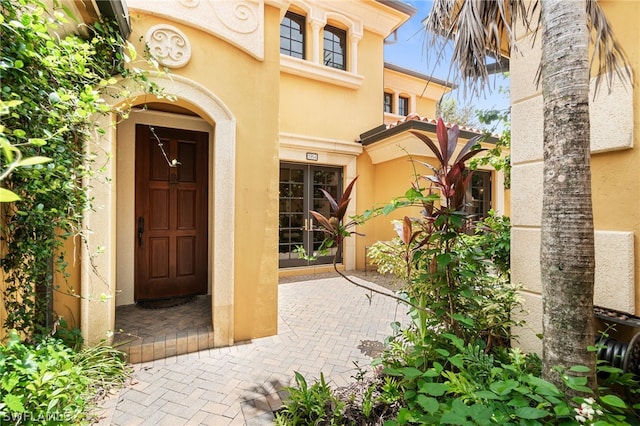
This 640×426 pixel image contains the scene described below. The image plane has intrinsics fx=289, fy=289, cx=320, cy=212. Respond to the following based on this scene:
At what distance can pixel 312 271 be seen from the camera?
753 cm

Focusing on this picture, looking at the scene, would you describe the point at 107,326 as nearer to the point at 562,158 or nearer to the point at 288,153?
the point at 562,158

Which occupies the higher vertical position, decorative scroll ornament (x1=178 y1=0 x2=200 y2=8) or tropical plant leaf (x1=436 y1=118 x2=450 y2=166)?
decorative scroll ornament (x1=178 y1=0 x2=200 y2=8)

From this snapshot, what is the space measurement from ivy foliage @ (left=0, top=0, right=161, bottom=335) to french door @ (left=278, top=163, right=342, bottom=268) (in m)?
4.81

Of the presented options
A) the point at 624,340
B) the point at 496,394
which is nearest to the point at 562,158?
the point at 496,394

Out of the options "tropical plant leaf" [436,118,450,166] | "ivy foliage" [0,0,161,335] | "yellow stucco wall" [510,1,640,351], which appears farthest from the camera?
"tropical plant leaf" [436,118,450,166]

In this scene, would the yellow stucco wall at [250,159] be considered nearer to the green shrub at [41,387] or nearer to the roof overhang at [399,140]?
the green shrub at [41,387]

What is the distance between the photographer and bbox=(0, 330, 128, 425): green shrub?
1.63 m

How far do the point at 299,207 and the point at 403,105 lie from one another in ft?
22.0

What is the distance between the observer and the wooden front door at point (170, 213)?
474 centimetres

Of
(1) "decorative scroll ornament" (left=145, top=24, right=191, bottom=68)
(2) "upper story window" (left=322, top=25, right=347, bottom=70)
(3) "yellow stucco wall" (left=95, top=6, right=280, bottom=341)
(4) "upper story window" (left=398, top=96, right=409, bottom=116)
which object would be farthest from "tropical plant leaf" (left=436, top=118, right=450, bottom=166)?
(4) "upper story window" (left=398, top=96, right=409, bottom=116)

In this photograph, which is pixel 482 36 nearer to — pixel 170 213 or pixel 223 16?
pixel 223 16

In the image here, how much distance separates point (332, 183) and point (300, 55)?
3.53 metres

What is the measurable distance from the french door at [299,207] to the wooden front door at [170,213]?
241 centimetres

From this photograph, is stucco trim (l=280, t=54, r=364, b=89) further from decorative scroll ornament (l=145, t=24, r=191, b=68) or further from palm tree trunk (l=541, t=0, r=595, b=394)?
palm tree trunk (l=541, t=0, r=595, b=394)
